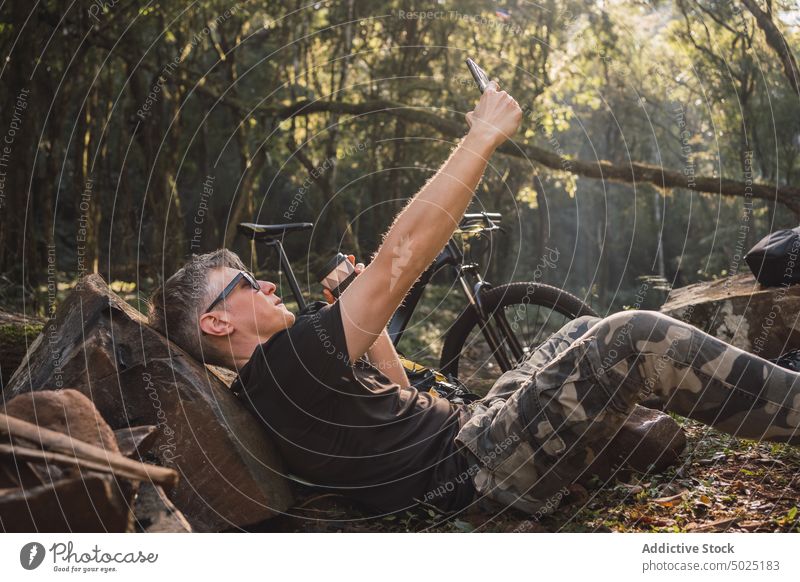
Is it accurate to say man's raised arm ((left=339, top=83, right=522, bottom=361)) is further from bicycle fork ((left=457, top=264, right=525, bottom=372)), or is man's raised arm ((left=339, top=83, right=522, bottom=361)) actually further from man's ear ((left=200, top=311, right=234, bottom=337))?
bicycle fork ((left=457, top=264, right=525, bottom=372))

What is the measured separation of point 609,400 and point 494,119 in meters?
1.12

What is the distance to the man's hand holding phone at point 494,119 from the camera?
2.86 m

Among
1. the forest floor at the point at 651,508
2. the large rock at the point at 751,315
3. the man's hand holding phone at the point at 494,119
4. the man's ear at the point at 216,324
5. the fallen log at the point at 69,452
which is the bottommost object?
the forest floor at the point at 651,508

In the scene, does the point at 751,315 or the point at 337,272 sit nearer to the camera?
the point at 337,272

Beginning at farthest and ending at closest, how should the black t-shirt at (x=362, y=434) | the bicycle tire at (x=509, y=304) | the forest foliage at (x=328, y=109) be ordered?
the forest foliage at (x=328, y=109)
the bicycle tire at (x=509, y=304)
the black t-shirt at (x=362, y=434)

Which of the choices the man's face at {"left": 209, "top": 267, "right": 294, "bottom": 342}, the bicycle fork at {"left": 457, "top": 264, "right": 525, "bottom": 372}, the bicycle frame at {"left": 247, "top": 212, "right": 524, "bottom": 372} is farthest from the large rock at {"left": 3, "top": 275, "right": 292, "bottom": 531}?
the bicycle fork at {"left": 457, "top": 264, "right": 525, "bottom": 372}

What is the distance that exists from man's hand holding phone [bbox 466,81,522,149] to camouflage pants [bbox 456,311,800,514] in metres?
0.79

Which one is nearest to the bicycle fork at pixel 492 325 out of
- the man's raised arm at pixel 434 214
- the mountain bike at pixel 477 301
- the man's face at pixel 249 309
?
the mountain bike at pixel 477 301

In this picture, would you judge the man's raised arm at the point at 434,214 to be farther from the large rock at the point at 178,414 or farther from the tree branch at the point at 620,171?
the tree branch at the point at 620,171

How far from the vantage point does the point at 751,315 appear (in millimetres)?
5363

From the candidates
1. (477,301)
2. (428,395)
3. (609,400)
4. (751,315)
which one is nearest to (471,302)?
(477,301)

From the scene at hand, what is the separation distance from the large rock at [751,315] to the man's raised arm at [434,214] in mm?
3122

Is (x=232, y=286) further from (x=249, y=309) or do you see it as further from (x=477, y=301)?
(x=477, y=301)
